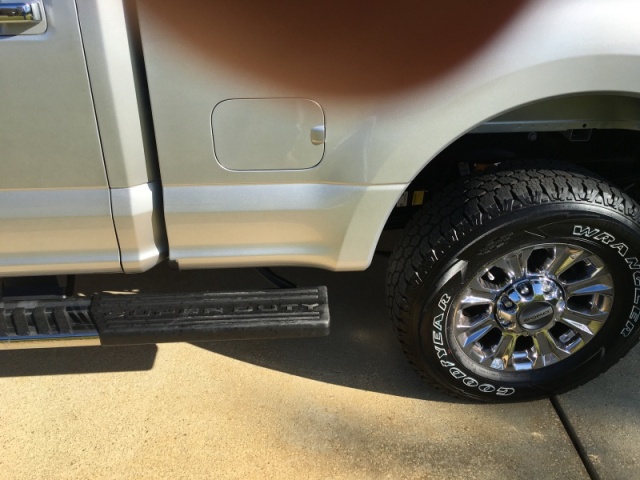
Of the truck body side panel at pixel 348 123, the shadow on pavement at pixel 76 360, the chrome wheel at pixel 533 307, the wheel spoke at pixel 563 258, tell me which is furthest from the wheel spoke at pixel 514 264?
the shadow on pavement at pixel 76 360

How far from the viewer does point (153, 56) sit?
5.21 feet

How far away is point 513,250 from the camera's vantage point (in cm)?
199

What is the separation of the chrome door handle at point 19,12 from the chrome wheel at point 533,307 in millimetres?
1620

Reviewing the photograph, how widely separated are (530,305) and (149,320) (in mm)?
1425

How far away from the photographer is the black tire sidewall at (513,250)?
1.90 metres

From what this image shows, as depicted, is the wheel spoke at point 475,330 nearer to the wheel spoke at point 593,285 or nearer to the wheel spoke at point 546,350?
the wheel spoke at point 546,350

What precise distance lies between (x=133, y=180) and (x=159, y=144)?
0.49ft

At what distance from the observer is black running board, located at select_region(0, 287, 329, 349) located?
1.94 meters

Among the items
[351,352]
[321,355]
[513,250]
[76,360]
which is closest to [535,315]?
[513,250]

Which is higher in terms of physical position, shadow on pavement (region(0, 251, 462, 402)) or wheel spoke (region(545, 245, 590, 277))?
wheel spoke (region(545, 245, 590, 277))

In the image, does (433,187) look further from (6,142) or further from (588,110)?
(6,142)

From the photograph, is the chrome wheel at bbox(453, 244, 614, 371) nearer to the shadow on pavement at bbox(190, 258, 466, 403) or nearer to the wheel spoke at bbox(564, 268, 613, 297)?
the wheel spoke at bbox(564, 268, 613, 297)

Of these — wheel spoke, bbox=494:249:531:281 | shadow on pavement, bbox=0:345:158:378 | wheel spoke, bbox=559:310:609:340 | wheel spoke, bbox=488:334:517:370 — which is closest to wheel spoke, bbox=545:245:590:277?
wheel spoke, bbox=494:249:531:281

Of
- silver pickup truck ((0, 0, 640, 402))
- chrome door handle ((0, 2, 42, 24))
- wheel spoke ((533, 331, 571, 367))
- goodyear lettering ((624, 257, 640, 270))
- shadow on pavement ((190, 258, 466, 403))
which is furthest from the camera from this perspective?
shadow on pavement ((190, 258, 466, 403))
